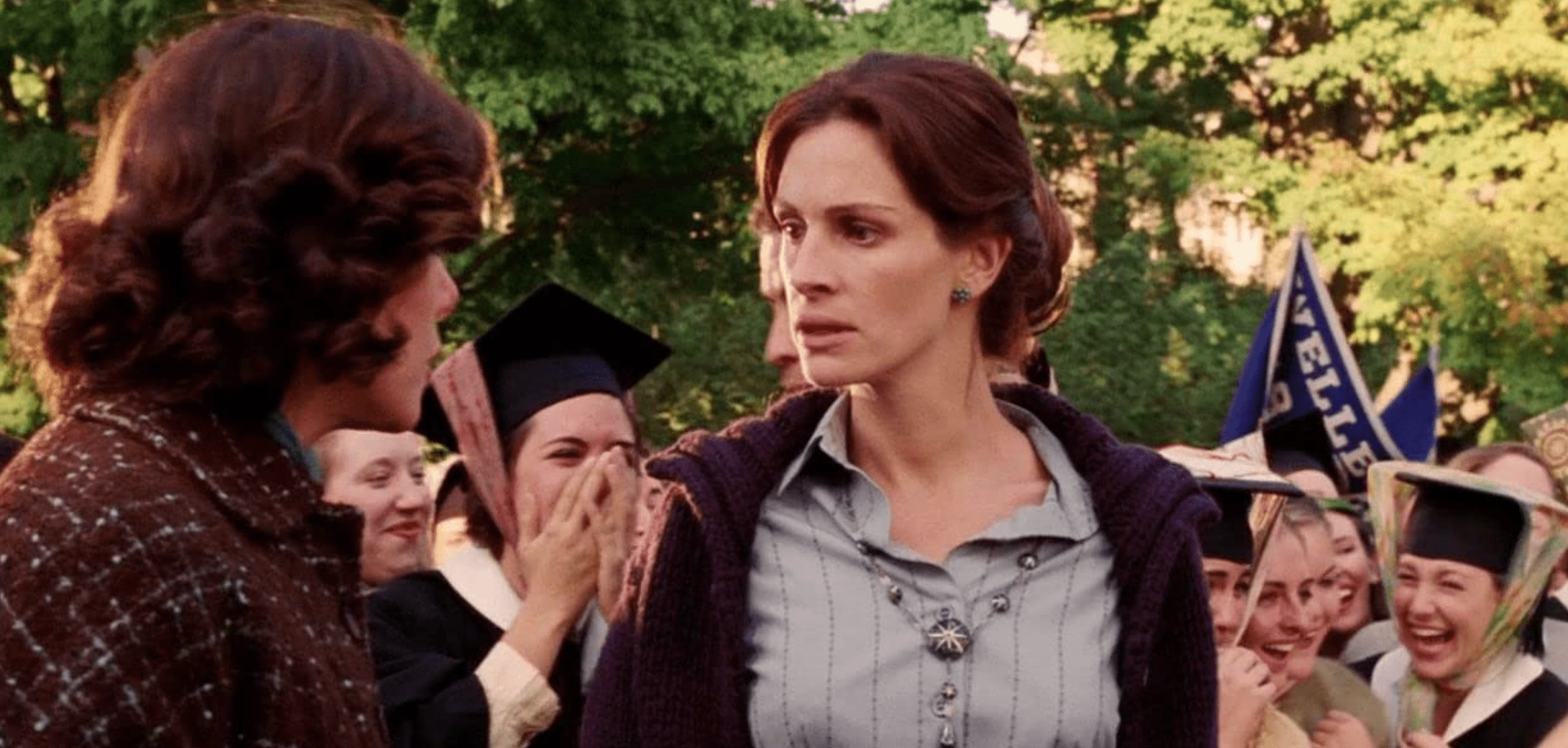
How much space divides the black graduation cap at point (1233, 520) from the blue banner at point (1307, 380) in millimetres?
4865

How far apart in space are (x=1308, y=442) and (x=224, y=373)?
26.4ft

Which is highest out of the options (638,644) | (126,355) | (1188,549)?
(126,355)

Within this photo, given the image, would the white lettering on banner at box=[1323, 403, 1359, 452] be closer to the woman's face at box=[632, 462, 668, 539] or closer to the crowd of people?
the crowd of people

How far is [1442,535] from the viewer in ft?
21.4

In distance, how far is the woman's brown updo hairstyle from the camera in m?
3.38

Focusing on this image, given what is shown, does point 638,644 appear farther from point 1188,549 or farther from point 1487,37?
point 1487,37

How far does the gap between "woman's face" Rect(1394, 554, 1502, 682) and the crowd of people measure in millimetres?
893

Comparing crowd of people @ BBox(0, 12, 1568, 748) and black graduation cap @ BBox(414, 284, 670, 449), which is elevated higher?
crowd of people @ BBox(0, 12, 1568, 748)

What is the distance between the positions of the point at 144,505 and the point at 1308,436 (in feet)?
27.1

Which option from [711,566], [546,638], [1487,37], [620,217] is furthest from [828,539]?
[1487,37]

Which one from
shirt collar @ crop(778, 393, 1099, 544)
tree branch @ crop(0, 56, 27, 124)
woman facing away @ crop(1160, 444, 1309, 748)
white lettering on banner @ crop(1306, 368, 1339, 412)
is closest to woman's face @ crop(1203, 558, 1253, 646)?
woman facing away @ crop(1160, 444, 1309, 748)

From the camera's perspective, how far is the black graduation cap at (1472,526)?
6.46 m

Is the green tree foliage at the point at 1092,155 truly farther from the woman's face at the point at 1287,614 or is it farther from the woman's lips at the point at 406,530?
the woman's face at the point at 1287,614

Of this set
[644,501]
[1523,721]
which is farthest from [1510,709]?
[644,501]
